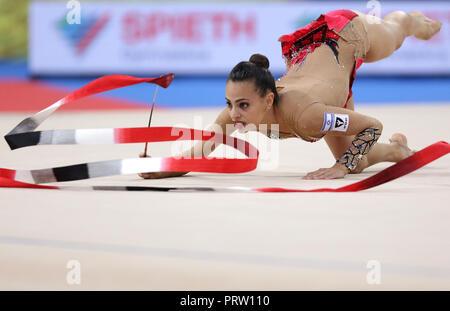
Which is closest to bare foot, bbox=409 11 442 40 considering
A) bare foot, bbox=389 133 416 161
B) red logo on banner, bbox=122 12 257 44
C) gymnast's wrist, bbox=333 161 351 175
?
bare foot, bbox=389 133 416 161

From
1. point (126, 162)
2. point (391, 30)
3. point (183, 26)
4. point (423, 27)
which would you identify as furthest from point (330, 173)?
point (183, 26)

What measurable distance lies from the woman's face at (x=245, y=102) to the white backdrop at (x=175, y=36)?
20.4 ft

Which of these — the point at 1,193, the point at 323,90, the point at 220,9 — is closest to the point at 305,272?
the point at 1,193

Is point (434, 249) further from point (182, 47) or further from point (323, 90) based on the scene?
point (182, 47)

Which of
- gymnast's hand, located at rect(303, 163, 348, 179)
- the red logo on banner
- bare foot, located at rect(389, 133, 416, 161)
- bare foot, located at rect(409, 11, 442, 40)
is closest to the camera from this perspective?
gymnast's hand, located at rect(303, 163, 348, 179)

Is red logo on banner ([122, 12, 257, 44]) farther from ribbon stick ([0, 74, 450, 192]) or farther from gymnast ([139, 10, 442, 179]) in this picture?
ribbon stick ([0, 74, 450, 192])

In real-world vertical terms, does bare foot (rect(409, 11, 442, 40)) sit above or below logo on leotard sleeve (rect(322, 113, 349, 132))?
above

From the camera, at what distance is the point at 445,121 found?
528 cm

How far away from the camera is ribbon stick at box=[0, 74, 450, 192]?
2.50 m

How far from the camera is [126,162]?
2.60 meters

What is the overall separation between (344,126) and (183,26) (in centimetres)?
635

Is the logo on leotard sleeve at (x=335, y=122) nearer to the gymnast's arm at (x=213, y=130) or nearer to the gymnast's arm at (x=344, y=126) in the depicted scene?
the gymnast's arm at (x=344, y=126)

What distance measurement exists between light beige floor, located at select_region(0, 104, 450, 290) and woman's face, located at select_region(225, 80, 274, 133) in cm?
27

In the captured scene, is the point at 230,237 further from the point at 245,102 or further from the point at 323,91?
the point at 323,91
